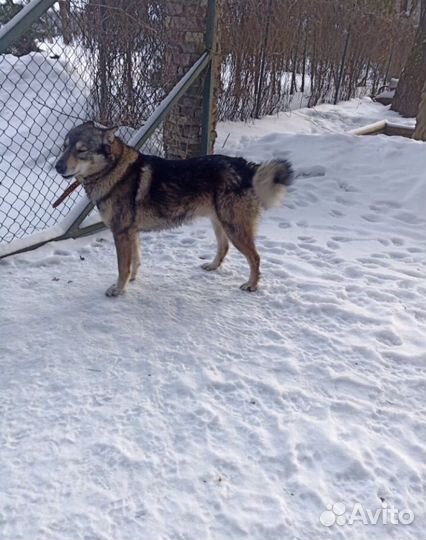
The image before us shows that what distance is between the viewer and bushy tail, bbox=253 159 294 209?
3.09 m

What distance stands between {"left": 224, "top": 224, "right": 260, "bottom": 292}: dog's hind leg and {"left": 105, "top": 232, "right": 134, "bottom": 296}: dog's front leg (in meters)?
0.63

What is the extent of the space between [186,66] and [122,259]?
217 centimetres

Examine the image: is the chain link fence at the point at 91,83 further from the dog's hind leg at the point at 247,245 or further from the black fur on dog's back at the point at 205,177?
the dog's hind leg at the point at 247,245

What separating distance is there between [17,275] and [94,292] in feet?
1.76

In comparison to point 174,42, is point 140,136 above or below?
below

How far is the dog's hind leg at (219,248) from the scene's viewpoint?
11.1 ft

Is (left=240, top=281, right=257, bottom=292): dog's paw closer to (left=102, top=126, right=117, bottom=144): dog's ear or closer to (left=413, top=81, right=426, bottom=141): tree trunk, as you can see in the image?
(left=102, top=126, right=117, bottom=144): dog's ear

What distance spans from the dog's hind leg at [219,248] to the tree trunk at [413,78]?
721 cm

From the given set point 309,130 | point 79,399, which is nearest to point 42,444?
point 79,399

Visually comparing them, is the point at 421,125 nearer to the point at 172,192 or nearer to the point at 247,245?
the point at 247,245

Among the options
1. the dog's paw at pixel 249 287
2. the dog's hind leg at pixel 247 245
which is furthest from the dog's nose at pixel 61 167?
the dog's paw at pixel 249 287

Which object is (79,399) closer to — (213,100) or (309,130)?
(213,100)

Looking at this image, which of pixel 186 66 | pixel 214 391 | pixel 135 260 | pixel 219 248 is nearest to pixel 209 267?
pixel 219 248

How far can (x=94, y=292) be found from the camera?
Result: 10.2 feet
